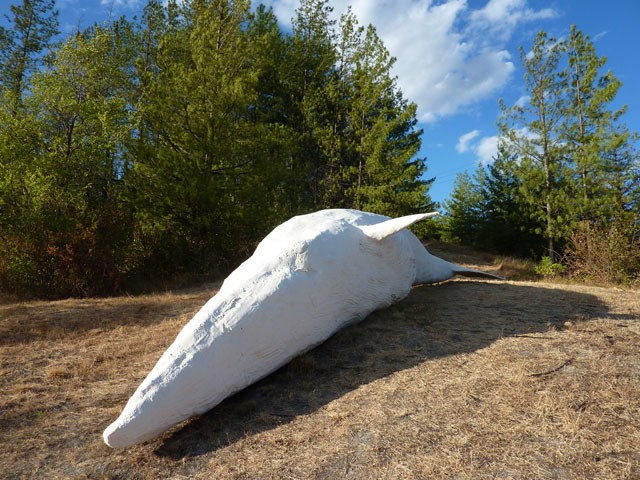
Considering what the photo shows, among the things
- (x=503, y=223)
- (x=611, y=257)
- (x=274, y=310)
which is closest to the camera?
(x=274, y=310)

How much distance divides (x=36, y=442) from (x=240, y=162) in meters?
11.5

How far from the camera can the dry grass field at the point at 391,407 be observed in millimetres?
2654

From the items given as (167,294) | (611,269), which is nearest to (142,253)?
(167,294)

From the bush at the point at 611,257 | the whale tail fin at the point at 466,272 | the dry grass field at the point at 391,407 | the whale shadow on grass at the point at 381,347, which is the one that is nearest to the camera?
the dry grass field at the point at 391,407

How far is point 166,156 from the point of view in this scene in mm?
12711

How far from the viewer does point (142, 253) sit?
1357 cm

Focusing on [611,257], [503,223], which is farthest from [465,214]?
[611,257]

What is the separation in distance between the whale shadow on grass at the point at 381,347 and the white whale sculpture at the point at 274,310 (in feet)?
0.80

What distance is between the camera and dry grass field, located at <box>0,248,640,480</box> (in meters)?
2.65

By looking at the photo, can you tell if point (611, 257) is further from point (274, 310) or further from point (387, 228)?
point (274, 310)

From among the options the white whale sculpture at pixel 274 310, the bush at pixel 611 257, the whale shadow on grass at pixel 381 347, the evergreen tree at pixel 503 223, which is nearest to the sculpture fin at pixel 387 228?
the white whale sculpture at pixel 274 310

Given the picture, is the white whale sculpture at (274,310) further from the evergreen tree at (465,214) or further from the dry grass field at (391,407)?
the evergreen tree at (465,214)

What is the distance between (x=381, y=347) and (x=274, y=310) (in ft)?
4.87

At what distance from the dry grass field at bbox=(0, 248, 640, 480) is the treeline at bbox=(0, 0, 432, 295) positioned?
6.20 meters
